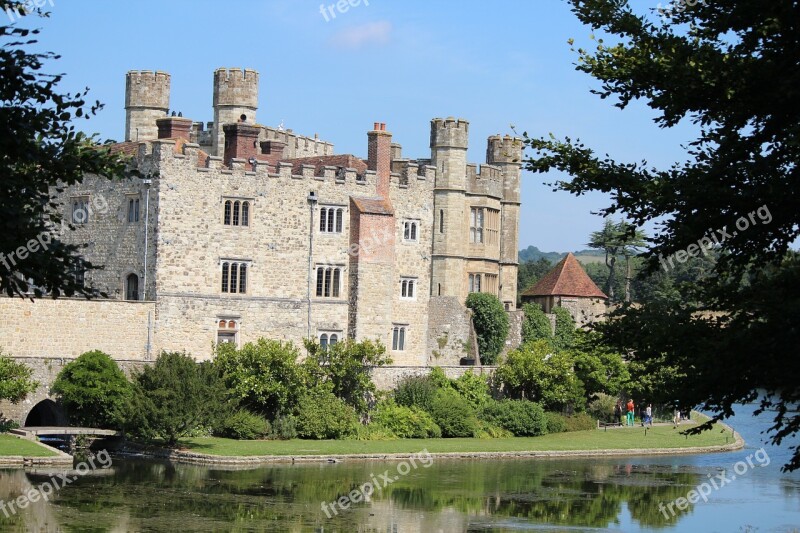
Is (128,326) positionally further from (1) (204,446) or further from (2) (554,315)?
(2) (554,315)

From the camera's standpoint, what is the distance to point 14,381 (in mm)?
40250

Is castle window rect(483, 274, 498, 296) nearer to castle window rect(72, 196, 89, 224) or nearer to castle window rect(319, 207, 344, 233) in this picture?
castle window rect(319, 207, 344, 233)

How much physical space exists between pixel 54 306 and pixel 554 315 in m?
23.0

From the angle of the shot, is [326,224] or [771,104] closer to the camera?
[771,104]

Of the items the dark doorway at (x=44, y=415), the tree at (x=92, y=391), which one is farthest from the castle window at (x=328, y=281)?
the dark doorway at (x=44, y=415)

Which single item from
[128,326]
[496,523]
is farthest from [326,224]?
[496,523]

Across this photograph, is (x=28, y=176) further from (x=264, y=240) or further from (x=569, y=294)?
(x=569, y=294)

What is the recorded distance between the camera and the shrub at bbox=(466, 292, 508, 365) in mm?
54125

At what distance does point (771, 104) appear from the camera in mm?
19141

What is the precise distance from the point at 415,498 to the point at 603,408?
21.3m

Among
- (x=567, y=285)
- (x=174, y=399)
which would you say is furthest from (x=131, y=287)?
(x=567, y=285)

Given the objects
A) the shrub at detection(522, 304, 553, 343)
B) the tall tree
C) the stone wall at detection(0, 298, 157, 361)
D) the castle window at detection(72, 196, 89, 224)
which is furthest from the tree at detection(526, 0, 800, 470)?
the shrub at detection(522, 304, 553, 343)

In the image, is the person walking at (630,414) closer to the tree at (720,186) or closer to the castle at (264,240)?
the castle at (264,240)

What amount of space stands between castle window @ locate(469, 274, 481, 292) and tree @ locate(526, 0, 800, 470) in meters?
33.1
